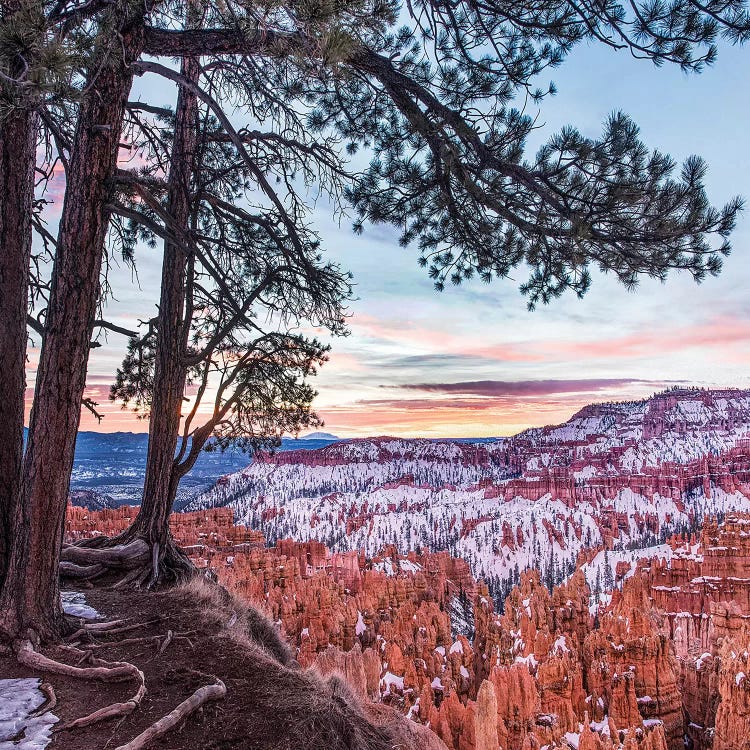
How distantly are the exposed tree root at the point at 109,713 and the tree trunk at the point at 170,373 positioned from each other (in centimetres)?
421

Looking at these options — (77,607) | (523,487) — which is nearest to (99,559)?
(77,607)

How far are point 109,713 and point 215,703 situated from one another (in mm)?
674

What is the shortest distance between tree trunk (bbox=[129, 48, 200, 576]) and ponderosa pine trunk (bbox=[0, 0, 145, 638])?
264 centimetres

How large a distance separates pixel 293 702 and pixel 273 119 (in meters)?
7.36

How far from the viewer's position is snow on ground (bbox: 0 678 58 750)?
3.03 metres

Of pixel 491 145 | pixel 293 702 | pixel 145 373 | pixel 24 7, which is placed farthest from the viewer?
pixel 145 373

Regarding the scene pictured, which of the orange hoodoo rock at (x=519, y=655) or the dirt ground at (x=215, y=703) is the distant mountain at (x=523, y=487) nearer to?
the orange hoodoo rock at (x=519, y=655)

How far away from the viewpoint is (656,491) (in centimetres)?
9288

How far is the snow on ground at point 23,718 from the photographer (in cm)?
303

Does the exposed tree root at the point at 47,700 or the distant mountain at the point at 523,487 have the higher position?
the exposed tree root at the point at 47,700

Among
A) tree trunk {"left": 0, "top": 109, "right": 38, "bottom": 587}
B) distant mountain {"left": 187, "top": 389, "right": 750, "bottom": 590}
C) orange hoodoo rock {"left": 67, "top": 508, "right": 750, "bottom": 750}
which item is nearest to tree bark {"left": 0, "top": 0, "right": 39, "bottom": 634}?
tree trunk {"left": 0, "top": 109, "right": 38, "bottom": 587}

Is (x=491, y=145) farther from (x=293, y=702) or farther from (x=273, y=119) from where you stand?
(x=293, y=702)

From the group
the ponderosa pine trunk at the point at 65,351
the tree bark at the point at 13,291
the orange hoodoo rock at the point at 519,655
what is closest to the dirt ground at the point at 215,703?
the ponderosa pine trunk at the point at 65,351

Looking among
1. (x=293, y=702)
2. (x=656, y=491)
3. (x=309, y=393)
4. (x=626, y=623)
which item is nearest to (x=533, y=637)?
(x=626, y=623)
